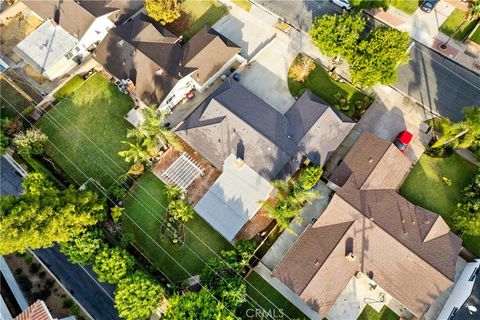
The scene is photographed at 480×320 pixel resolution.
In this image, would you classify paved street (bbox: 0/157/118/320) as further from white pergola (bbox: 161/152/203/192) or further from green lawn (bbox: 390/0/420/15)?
green lawn (bbox: 390/0/420/15)

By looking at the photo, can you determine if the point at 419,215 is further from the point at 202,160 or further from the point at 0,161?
the point at 0,161

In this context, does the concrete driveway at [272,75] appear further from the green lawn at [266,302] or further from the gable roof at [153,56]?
the green lawn at [266,302]

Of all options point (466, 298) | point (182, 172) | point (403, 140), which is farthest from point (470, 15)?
point (182, 172)

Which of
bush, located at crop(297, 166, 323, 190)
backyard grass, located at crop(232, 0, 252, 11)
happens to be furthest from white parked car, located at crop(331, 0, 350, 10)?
bush, located at crop(297, 166, 323, 190)

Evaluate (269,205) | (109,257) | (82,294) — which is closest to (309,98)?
(269,205)

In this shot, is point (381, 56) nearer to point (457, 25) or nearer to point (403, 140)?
point (403, 140)

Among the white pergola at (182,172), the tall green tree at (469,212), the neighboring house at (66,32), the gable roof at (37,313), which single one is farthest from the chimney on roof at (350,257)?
the neighboring house at (66,32)
